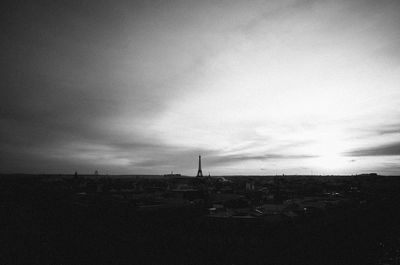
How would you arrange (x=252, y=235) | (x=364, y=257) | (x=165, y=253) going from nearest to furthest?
(x=165, y=253) → (x=364, y=257) → (x=252, y=235)

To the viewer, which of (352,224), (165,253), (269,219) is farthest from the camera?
(352,224)

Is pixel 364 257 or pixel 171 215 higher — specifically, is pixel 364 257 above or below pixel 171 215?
below

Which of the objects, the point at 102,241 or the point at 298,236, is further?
the point at 298,236

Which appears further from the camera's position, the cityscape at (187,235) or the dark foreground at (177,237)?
the cityscape at (187,235)

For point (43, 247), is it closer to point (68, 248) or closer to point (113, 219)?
point (68, 248)

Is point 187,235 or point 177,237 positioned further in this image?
point 187,235

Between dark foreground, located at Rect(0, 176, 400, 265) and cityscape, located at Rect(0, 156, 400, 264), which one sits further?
cityscape, located at Rect(0, 156, 400, 264)

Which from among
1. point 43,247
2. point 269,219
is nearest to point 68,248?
point 43,247
